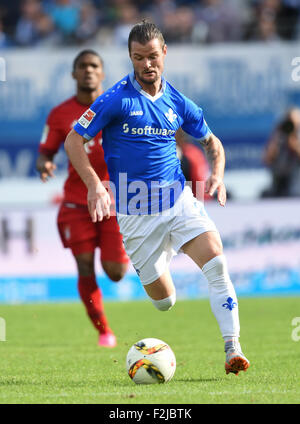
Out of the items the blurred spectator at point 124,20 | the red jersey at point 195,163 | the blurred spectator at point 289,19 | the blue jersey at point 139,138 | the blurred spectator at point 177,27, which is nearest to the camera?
the blue jersey at point 139,138

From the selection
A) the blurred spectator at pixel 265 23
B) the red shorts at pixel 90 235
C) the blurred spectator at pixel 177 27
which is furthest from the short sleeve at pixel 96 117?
the blurred spectator at pixel 265 23

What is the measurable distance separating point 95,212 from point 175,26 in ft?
39.5

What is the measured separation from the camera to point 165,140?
6.73 m

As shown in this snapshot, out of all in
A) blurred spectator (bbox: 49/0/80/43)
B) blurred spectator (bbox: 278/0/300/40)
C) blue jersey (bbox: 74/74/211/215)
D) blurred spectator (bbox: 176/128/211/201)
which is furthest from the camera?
blurred spectator (bbox: 49/0/80/43)

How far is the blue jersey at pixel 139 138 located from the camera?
646 cm

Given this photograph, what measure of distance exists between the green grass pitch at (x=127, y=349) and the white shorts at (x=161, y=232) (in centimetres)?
86

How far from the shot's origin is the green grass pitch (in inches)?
219

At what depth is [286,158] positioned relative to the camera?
16562mm

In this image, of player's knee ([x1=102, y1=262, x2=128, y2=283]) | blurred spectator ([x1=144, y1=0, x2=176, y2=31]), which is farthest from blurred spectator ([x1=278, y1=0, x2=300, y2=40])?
player's knee ([x1=102, y1=262, x2=128, y2=283])

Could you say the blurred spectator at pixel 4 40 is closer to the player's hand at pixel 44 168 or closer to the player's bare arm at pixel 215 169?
the player's hand at pixel 44 168

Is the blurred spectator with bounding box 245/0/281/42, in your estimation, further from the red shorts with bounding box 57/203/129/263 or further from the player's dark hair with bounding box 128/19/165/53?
the player's dark hair with bounding box 128/19/165/53

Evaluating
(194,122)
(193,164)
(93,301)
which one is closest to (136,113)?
(194,122)

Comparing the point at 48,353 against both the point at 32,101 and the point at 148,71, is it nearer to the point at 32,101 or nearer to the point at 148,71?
the point at 148,71
